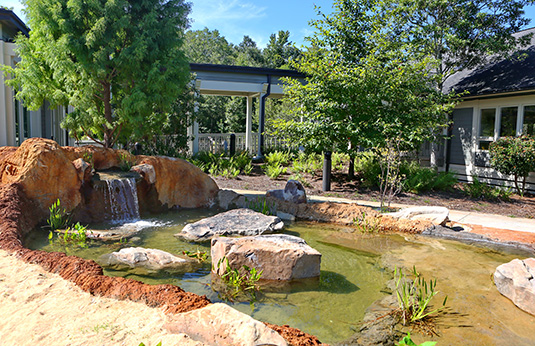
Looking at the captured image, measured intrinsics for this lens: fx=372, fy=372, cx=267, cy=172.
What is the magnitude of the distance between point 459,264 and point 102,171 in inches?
297

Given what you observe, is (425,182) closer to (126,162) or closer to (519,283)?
(519,283)

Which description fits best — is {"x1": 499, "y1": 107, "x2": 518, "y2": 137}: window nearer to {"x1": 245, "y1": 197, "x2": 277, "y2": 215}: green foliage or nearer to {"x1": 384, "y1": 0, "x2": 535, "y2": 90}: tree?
{"x1": 384, "y1": 0, "x2": 535, "y2": 90}: tree

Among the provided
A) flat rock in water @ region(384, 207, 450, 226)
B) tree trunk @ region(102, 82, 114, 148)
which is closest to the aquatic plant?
tree trunk @ region(102, 82, 114, 148)

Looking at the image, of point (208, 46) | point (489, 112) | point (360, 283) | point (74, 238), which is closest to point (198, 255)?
point (74, 238)

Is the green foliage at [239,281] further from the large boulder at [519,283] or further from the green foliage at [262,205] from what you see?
the green foliage at [262,205]

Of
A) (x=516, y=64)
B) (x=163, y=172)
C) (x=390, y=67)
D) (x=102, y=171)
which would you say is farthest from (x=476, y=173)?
(x=102, y=171)

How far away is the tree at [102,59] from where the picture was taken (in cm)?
895

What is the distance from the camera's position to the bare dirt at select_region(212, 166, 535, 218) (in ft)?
29.2

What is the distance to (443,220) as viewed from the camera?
23.9 feet

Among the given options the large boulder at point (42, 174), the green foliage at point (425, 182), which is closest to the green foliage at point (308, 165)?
the green foliage at point (425, 182)

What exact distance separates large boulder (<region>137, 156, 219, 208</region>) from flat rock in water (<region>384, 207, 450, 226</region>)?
446cm

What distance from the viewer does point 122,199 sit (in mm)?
8055

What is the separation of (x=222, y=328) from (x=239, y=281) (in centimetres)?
159

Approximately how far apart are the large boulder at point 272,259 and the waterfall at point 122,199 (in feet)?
12.7
